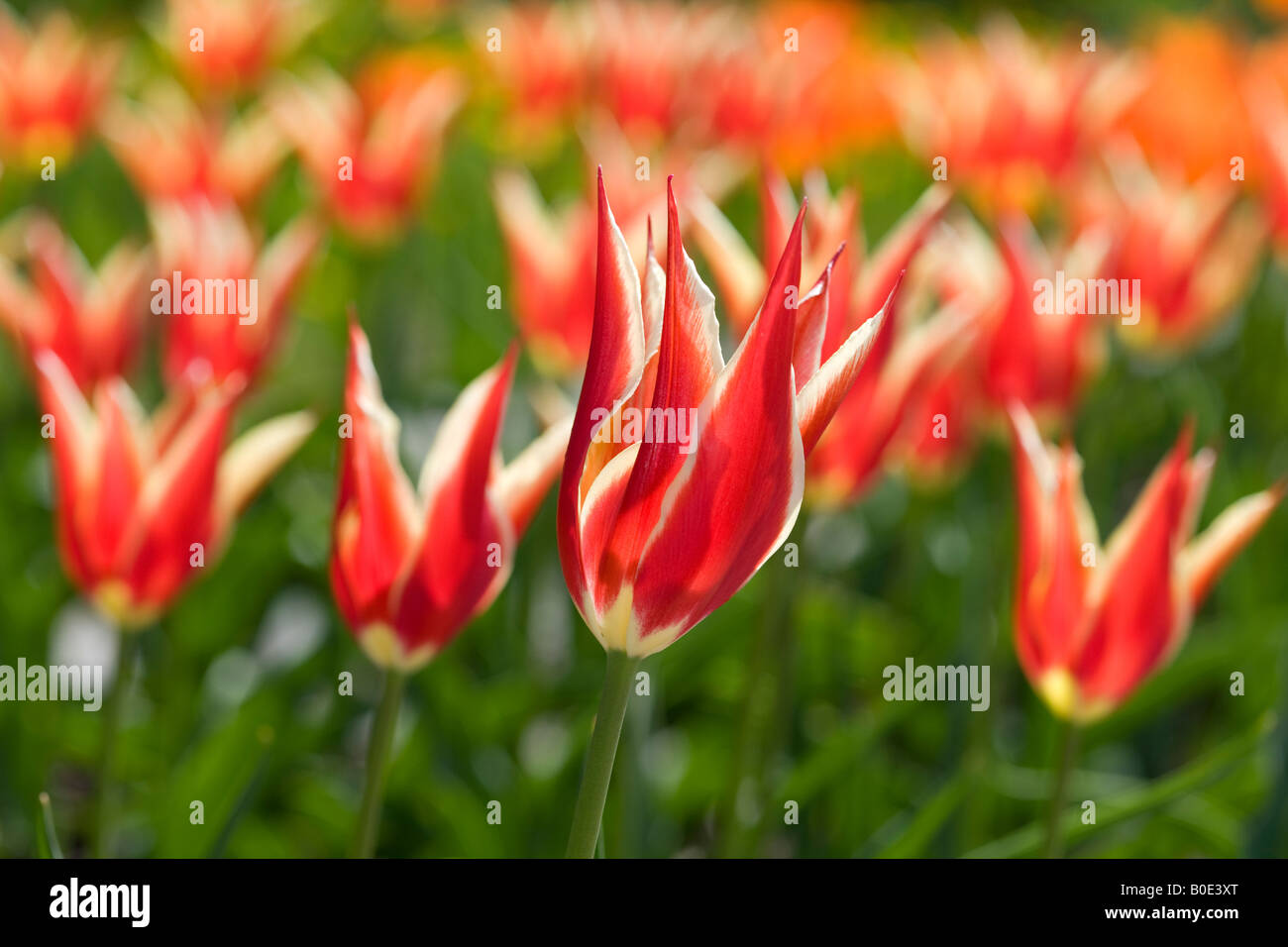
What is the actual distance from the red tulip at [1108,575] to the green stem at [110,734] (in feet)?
2.75

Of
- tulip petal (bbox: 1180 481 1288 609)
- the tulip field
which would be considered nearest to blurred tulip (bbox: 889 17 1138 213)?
the tulip field

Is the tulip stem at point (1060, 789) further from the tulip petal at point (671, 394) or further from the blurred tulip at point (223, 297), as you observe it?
the blurred tulip at point (223, 297)

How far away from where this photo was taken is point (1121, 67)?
3.01 meters

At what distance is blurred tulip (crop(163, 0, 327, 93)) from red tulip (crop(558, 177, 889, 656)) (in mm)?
3045

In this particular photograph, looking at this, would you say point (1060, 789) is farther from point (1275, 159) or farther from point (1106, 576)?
point (1275, 159)

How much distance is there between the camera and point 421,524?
1.02 meters

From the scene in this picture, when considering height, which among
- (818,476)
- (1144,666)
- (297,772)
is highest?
(818,476)

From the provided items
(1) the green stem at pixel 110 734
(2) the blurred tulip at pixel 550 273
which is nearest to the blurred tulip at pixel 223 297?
(2) the blurred tulip at pixel 550 273

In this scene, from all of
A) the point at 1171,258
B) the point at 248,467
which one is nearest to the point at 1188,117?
the point at 1171,258

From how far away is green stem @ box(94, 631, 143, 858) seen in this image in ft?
4.17

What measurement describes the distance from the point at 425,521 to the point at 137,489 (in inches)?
14.7

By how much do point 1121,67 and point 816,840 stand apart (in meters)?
2.06

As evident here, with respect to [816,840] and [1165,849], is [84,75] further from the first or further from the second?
[1165,849]

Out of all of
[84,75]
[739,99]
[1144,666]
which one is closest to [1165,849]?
[1144,666]
